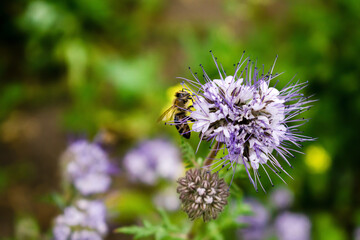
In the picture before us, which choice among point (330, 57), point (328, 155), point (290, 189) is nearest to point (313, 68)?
point (330, 57)

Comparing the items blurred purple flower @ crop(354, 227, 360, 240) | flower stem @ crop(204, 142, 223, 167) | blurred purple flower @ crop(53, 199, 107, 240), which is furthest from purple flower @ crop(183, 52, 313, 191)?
blurred purple flower @ crop(354, 227, 360, 240)

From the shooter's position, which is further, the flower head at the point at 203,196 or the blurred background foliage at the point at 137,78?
the blurred background foliage at the point at 137,78

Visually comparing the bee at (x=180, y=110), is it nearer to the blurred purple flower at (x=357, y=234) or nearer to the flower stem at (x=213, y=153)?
the flower stem at (x=213, y=153)

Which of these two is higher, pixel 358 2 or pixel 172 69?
pixel 172 69

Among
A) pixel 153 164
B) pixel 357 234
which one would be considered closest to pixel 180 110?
pixel 153 164

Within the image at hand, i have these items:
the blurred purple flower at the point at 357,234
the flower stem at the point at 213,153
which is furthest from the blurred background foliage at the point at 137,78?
the flower stem at the point at 213,153

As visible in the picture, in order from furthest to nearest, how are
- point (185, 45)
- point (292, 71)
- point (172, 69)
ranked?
point (172, 69) → point (185, 45) → point (292, 71)

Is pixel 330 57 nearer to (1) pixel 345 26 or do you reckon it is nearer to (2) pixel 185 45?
(1) pixel 345 26
